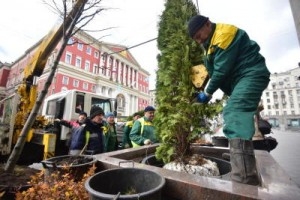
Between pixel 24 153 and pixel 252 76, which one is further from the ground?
pixel 252 76

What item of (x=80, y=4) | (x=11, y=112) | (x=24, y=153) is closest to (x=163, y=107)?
(x=80, y=4)

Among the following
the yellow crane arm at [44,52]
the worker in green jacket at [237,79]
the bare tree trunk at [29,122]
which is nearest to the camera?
the worker in green jacket at [237,79]

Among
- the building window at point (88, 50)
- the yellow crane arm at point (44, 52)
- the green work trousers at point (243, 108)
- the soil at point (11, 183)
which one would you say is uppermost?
the building window at point (88, 50)

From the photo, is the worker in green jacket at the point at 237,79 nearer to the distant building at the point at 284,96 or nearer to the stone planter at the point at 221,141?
the stone planter at the point at 221,141

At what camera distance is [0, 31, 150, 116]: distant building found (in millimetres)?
39531

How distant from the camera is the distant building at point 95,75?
39531mm

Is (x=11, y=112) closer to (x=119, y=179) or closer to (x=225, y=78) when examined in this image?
(x=119, y=179)

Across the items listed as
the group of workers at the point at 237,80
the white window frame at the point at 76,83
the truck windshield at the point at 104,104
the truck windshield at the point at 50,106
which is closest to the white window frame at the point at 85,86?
the white window frame at the point at 76,83

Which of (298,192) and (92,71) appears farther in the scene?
(92,71)

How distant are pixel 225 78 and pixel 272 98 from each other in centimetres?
9992

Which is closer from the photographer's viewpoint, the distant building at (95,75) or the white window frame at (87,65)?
the distant building at (95,75)

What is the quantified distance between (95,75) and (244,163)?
48489 millimetres

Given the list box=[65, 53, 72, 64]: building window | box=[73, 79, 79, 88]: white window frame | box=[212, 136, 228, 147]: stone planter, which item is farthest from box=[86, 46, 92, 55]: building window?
box=[212, 136, 228, 147]: stone planter

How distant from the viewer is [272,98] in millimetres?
86312
